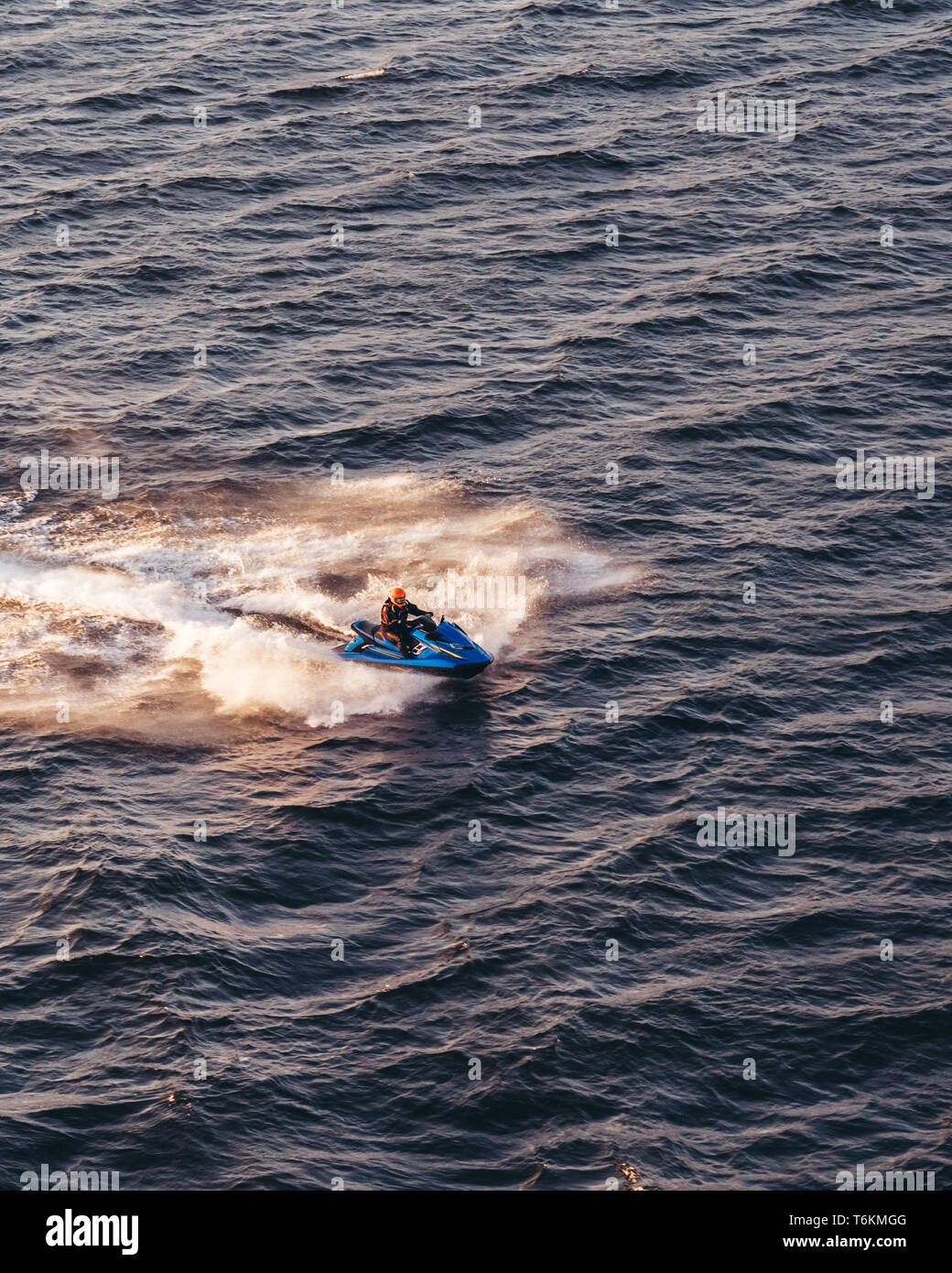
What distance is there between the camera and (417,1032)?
160 ft

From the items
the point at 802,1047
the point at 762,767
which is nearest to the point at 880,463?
the point at 762,767

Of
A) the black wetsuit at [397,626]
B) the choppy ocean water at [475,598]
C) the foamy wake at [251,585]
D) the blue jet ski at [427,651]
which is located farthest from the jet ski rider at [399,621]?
the choppy ocean water at [475,598]

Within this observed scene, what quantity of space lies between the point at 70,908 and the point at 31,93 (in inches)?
2442

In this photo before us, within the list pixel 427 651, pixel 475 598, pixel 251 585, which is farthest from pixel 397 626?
pixel 251 585

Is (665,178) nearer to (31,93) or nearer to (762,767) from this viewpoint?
(31,93)

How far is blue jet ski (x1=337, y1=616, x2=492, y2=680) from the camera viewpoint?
62.7 m

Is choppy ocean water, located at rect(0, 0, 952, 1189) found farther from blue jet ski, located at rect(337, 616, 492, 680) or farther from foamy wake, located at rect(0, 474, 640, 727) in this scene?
blue jet ski, located at rect(337, 616, 492, 680)

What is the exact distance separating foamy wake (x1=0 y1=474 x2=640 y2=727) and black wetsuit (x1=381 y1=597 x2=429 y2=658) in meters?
1.22

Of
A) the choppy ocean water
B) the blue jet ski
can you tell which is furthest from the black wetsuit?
the choppy ocean water

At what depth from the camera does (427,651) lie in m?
63.1

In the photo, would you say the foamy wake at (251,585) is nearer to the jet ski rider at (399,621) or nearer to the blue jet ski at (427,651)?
the blue jet ski at (427,651)

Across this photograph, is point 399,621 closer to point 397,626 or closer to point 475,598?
point 397,626

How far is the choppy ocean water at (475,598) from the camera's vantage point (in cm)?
4781

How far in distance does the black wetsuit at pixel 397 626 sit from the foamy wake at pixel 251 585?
4.01 ft
